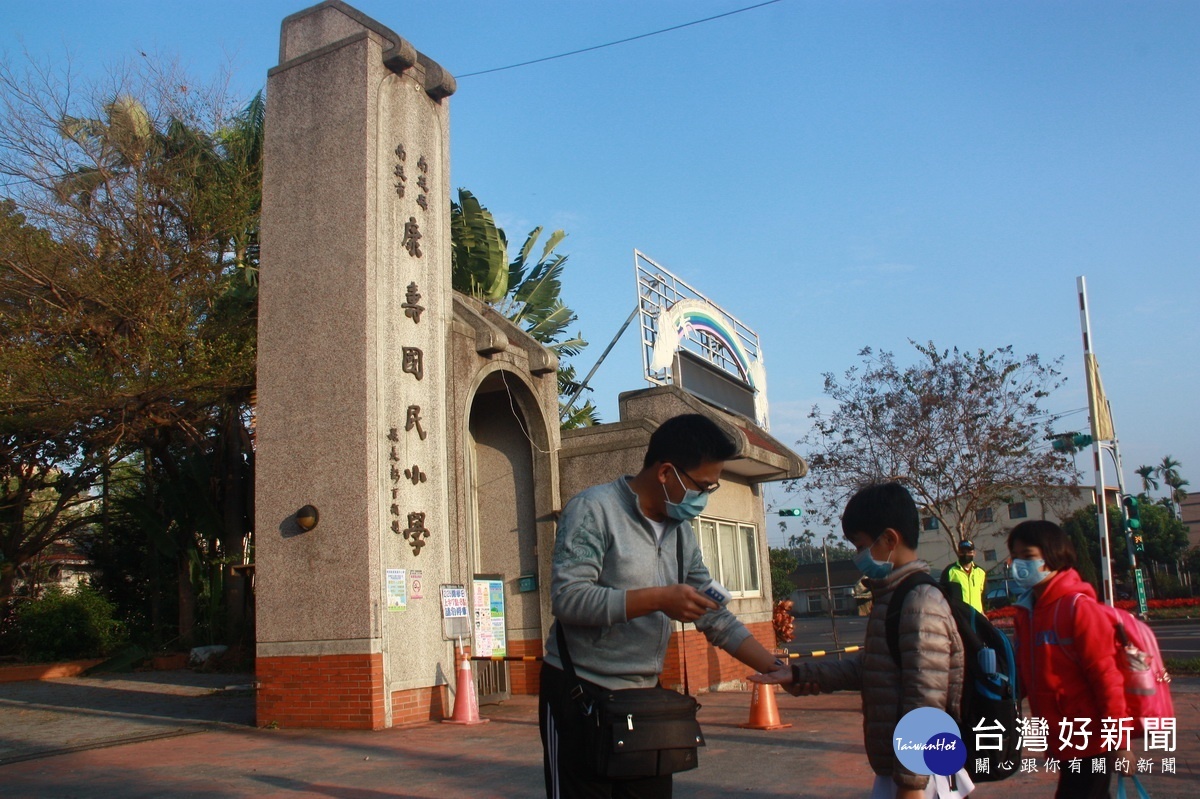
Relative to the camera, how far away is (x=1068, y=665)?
435 centimetres

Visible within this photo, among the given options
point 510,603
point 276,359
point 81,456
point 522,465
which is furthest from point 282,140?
point 81,456

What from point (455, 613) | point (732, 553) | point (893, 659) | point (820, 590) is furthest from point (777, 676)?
point (820, 590)

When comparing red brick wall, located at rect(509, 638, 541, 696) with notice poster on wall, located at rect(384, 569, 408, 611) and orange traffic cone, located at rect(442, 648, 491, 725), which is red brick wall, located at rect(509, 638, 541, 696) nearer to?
orange traffic cone, located at rect(442, 648, 491, 725)

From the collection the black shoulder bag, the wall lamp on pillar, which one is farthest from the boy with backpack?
the wall lamp on pillar

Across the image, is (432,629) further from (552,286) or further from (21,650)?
(21,650)

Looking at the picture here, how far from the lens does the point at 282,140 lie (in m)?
12.3

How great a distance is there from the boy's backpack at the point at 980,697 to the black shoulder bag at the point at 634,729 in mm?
820

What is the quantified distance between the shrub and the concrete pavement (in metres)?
7.27

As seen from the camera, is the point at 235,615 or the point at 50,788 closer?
the point at 50,788

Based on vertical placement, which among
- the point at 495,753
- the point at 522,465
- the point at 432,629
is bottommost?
the point at 495,753

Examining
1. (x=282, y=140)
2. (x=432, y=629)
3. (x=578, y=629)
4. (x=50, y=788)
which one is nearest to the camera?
(x=578, y=629)

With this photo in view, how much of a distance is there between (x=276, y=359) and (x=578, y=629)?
940 centimetres

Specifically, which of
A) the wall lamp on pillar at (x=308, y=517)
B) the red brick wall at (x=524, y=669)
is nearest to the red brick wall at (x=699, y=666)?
the red brick wall at (x=524, y=669)

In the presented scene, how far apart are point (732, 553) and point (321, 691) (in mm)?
7617
